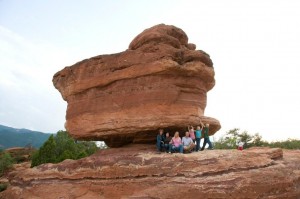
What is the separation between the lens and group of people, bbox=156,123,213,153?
45.9 feet

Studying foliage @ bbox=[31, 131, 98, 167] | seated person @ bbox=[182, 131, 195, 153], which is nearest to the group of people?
seated person @ bbox=[182, 131, 195, 153]

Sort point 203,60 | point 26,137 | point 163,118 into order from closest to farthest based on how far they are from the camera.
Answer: point 163,118
point 203,60
point 26,137

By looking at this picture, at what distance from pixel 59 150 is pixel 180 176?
115 feet

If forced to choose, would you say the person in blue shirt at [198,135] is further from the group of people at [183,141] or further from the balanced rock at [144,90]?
the balanced rock at [144,90]

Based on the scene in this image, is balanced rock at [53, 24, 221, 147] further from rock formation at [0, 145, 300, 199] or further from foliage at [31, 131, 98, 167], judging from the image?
foliage at [31, 131, 98, 167]

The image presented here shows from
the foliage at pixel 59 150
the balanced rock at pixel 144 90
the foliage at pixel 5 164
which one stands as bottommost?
the foliage at pixel 5 164

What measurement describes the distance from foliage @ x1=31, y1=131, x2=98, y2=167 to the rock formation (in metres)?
23.3

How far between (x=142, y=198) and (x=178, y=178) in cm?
152

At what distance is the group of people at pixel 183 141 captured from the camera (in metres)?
14.0

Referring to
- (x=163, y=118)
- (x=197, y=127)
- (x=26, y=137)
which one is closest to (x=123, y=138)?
(x=163, y=118)

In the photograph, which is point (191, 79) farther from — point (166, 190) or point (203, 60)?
point (166, 190)

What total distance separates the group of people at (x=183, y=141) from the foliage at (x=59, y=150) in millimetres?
24698

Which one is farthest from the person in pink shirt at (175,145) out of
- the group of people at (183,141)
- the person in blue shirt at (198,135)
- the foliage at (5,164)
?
the foliage at (5,164)

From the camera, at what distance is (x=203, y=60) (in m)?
16.0
